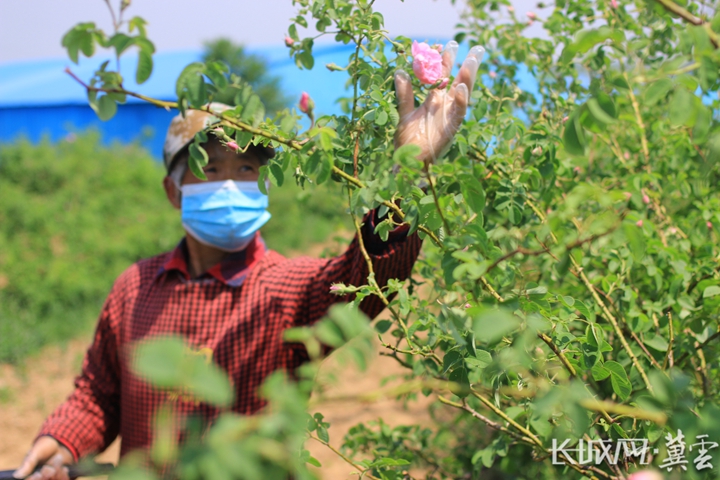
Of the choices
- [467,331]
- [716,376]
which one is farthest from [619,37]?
[716,376]

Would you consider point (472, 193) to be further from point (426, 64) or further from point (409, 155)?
point (426, 64)

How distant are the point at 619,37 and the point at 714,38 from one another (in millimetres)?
89

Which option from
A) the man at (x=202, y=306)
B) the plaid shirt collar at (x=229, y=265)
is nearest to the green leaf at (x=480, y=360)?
the man at (x=202, y=306)

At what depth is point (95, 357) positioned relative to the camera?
1.98m

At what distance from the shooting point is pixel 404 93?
1.15 m

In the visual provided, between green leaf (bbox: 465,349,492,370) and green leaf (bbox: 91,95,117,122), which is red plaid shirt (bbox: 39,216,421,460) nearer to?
green leaf (bbox: 465,349,492,370)

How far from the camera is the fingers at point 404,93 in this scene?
1.14 m

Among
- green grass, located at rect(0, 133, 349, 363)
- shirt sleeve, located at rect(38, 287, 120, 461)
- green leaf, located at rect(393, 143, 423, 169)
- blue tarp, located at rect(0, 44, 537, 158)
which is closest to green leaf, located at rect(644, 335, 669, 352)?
green leaf, located at rect(393, 143, 423, 169)

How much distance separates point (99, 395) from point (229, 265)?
2.00 ft

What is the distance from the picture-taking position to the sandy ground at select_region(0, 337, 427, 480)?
3.90 metres

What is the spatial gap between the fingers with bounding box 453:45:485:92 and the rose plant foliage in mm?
96

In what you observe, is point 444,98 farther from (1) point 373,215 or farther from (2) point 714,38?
(2) point 714,38

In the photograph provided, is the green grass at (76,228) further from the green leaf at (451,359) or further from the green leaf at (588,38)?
the green leaf at (588,38)

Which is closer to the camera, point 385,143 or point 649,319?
point 385,143
